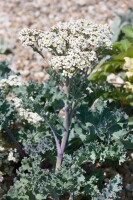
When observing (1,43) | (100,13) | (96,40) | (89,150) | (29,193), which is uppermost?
(100,13)

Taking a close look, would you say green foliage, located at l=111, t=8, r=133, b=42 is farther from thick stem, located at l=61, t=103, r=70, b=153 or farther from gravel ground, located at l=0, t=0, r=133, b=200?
thick stem, located at l=61, t=103, r=70, b=153

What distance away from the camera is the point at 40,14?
16.5ft

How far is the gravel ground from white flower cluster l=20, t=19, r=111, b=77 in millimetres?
1848

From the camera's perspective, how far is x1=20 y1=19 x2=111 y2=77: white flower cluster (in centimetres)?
243

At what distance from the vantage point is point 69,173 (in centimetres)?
263

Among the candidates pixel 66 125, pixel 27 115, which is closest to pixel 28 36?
pixel 66 125

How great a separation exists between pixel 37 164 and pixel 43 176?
110mm

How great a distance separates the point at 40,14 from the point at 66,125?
2.44 meters

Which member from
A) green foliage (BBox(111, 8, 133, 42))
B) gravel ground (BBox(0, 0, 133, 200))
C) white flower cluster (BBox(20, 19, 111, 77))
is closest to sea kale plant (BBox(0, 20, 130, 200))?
white flower cluster (BBox(20, 19, 111, 77))

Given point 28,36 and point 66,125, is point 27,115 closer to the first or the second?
point 66,125

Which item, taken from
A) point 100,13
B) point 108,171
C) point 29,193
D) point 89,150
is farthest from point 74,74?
point 100,13

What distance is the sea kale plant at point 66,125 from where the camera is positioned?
2553mm

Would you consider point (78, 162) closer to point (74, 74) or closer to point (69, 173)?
point (69, 173)

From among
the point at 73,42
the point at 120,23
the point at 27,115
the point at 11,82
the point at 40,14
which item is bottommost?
the point at 73,42
